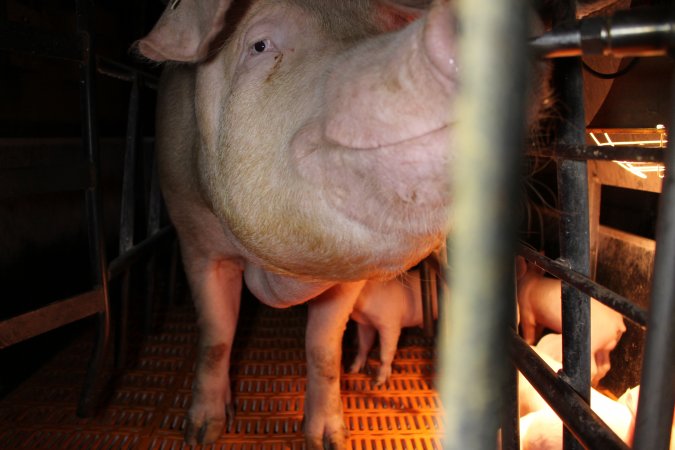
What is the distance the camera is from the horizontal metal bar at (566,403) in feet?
3.05

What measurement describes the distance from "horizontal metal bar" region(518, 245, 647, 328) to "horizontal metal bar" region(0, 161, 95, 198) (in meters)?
1.58

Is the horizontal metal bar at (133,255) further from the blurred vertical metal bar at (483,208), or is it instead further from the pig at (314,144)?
the blurred vertical metal bar at (483,208)

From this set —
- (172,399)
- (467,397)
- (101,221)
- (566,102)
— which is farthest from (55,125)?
(467,397)

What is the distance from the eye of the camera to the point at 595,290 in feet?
3.41

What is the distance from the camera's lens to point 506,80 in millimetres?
428

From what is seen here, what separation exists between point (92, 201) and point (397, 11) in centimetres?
135

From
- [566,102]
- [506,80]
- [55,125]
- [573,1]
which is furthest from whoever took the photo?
[55,125]

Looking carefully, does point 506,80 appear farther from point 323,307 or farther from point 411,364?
point 411,364

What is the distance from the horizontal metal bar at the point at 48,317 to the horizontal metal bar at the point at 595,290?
1.63 metres

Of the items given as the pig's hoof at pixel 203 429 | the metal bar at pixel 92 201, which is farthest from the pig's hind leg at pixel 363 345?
the metal bar at pixel 92 201

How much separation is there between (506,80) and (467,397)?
0.87ft

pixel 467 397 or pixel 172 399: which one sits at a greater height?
pixel 467 397

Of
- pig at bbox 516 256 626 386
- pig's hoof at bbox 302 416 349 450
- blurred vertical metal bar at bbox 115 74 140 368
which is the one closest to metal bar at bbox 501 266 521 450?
pig's hoof at bbox 302 416 349 450

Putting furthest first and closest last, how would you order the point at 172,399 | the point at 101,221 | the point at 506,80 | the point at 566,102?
the point at 172,399 → the point at 101,221 → the point at 566,102 → the point at 506,80
